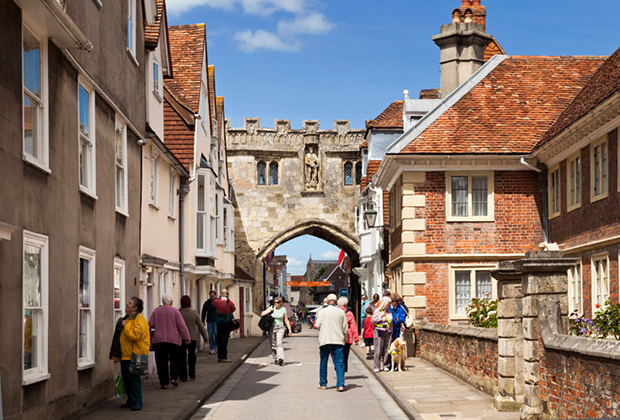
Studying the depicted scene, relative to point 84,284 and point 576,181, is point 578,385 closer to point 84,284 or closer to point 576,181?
point 84,284

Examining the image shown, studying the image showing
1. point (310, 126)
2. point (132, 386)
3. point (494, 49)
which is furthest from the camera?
point (310, 126)

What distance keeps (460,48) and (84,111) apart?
57.5 feet

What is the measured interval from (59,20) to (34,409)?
4.20 metres

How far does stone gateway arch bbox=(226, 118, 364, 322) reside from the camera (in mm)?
48531

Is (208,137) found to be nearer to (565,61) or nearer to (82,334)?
(565,61)

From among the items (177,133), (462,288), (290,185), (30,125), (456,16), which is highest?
(456,16)

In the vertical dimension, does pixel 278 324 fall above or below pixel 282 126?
below

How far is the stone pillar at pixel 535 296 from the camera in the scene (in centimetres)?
1060

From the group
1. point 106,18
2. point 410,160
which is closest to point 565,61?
point 410,160

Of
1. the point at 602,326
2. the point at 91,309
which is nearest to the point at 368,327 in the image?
the point at 91,309

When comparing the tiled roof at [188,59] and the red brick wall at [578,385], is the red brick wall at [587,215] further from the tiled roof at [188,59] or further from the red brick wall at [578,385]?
the tiled roof at [188,59]

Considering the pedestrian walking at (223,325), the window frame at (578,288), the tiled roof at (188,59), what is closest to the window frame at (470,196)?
the window frame at (578,288)

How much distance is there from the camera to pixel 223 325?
73.7 feet

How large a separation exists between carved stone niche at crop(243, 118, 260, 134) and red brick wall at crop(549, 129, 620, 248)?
2703 cm
